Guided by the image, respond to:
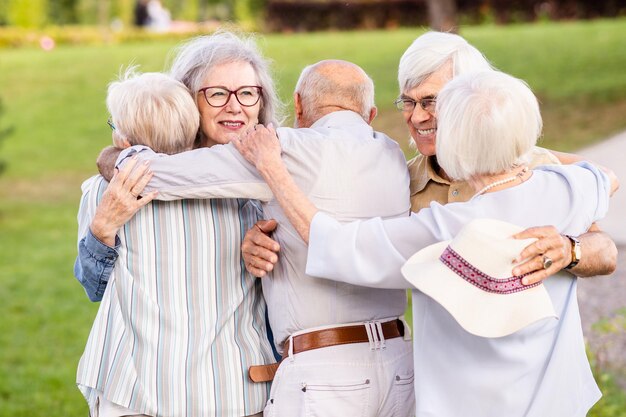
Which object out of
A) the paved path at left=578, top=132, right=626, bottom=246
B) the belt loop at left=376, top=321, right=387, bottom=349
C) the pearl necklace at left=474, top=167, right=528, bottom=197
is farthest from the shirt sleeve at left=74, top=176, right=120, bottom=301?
the paved path at left=578, top=132, right=626, bottom=246

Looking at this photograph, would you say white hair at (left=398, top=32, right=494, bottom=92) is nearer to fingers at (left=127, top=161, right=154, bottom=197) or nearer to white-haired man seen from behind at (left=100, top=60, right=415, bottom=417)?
white-haired man seen from behind at (left=100, top=60, right=415, bottom=417)

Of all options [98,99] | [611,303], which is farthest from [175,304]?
[98,99]

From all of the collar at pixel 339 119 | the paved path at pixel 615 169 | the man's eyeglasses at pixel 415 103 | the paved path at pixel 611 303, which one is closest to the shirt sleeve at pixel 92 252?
the collar at pixel 339 119

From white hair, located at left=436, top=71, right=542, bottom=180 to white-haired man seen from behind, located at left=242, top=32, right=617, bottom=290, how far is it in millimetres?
284

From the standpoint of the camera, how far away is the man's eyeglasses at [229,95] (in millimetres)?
3260

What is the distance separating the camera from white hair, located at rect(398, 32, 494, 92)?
319cm

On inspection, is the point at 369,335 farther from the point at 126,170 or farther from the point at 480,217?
the point at 126,170

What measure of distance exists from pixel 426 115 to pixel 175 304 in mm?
982

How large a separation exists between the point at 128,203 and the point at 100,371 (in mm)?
520

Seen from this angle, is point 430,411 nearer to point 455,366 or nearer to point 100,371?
point 455,366

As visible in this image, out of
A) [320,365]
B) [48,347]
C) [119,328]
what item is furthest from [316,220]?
[48,347]

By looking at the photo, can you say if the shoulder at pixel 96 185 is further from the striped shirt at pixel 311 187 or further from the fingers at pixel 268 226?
the fingers at pixel 268 226

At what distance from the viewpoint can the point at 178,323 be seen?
117 inches

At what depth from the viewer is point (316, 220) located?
276 cm
